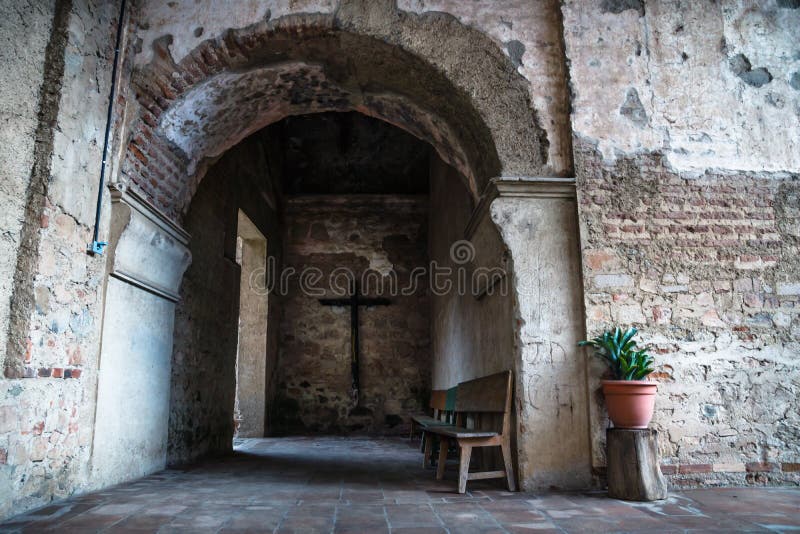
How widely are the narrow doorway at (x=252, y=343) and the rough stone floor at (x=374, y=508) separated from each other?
4362 mm

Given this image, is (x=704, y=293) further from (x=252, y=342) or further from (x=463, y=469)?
(x=252, y=342)

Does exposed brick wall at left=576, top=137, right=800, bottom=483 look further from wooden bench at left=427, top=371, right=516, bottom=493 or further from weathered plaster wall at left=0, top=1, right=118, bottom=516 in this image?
weathered plaster wall at left=0, top=1, right=118, bottom=516

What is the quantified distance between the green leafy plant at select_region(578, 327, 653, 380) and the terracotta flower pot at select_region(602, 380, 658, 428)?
4.3 inches

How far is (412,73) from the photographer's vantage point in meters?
4.43

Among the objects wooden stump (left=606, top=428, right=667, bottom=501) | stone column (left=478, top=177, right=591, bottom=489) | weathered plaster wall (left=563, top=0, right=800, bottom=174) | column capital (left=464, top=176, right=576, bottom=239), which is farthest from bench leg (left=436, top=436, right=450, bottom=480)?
weathered plaster wall (left=563, top=0, right=800, bottom=174)

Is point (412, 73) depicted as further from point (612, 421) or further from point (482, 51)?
point (612, 421)

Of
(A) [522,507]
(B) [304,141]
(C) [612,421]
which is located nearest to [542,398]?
(C) [612,421]

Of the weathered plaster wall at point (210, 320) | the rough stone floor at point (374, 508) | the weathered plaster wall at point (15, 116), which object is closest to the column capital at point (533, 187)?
the rough stone floor at point (374, 508)

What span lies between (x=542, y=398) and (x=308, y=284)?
681 cm

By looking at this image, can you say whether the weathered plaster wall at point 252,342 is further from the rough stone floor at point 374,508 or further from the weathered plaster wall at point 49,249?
the weathered plaster wall at point 49,249

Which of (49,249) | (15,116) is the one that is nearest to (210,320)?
(49,249)

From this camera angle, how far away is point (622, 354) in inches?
141

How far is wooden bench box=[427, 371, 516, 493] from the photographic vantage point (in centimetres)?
363

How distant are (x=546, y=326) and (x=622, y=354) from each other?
50 centimetres
